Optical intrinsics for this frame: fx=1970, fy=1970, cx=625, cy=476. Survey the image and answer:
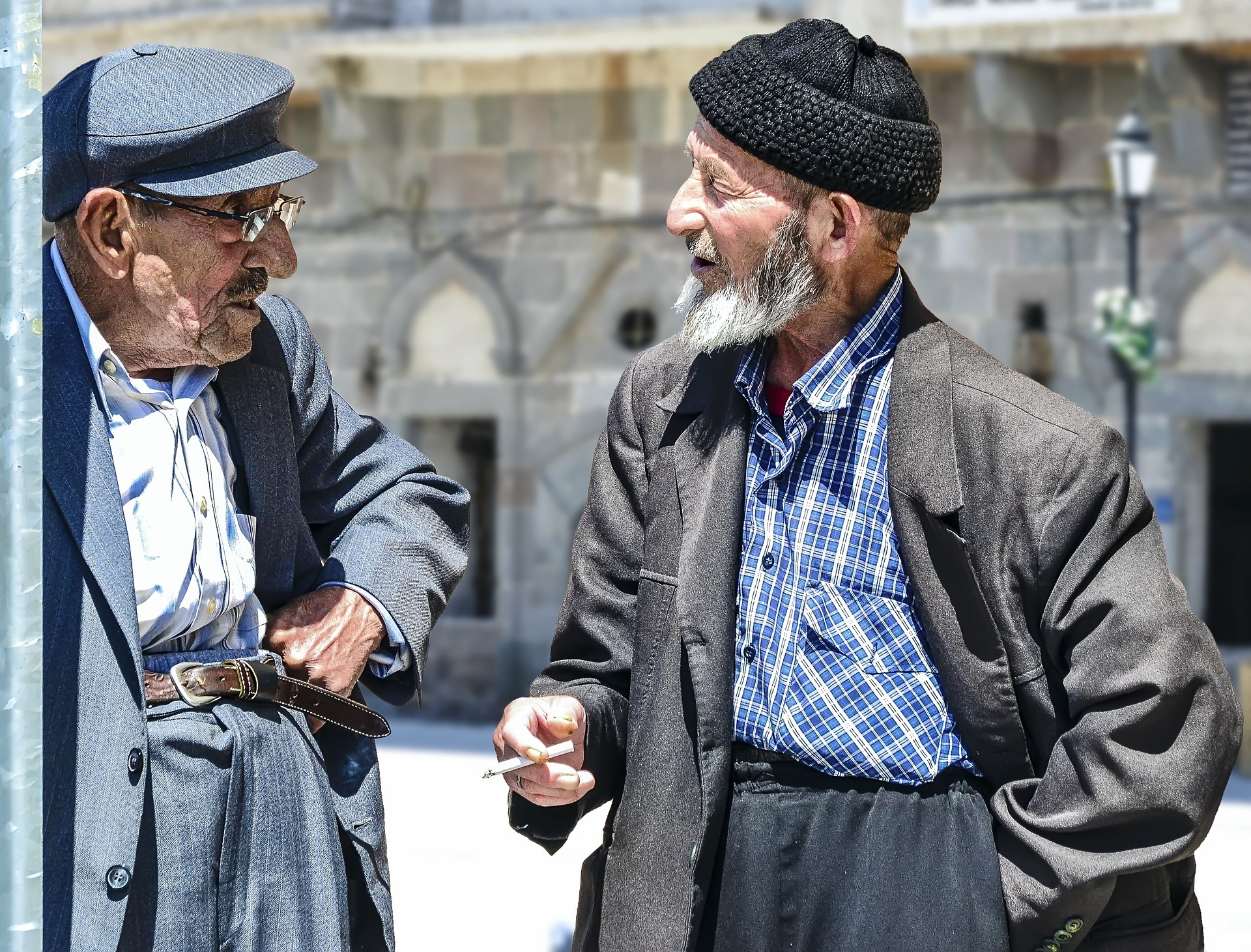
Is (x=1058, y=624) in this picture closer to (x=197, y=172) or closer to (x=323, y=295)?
(x=197, y=172)

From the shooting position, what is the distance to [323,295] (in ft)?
44.4

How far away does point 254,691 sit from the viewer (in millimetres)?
2611

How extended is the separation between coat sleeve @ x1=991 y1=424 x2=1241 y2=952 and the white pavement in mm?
3189

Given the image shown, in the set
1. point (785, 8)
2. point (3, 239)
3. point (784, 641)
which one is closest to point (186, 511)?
point (3, 239)

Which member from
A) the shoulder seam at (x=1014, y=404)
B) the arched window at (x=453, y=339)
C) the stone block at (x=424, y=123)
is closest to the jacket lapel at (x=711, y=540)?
the shoulder seam at (x=1014, y=404)

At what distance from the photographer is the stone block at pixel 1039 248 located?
37.8 ft

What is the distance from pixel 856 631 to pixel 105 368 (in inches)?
41.3

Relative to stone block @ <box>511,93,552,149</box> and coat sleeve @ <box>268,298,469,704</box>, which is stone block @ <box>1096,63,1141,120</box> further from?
coat sleeve @ <box>268,298,469,704</box>

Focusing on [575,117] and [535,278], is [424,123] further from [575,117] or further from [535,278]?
[535,278]

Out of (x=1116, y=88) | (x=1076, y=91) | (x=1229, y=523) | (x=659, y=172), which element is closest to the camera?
(x=1116, y=88)

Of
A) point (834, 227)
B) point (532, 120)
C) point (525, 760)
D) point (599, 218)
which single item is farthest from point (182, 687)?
point (532, 120)

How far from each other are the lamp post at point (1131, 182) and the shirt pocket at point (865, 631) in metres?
7.96

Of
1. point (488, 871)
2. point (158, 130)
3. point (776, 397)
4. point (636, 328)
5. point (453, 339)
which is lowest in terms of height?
point (488, 871)

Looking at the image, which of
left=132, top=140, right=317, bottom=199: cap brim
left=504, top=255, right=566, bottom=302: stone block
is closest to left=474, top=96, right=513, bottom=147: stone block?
left=504, top=255, right=566, bottom=302: stone block
